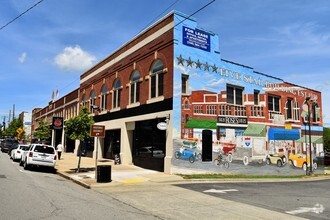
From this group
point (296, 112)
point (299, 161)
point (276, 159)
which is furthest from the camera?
point (296, 112)

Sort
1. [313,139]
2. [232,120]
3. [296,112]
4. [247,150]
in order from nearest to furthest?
1. [232,120]
2. [247,150]
3. [296,112]
4. [313,139]

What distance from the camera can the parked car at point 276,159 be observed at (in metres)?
25.2

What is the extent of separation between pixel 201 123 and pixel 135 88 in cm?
663

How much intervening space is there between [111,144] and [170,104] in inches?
433

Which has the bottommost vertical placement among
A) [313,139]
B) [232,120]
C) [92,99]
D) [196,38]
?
[313,139]

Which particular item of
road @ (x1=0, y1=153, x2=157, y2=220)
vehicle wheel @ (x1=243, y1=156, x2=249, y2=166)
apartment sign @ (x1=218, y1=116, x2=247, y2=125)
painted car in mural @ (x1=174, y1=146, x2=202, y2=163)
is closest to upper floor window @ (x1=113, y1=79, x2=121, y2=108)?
apartment sign @ (x1=218, y1=116, x2=247, y2=125)

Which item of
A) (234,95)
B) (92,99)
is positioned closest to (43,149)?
(92,99)

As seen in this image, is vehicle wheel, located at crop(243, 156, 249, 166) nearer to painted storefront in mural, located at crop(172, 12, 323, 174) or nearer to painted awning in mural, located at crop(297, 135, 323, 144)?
painted storefront in mural, located at crop(172, 12, 323, 174)

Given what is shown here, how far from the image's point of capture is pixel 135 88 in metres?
24.8

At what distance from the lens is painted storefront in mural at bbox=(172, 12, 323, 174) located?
2011 centimetres

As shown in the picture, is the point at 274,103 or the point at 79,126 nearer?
the point at 79,126

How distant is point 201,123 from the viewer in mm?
20688

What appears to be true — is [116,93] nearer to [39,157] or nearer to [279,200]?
[39,157]

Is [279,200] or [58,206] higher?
[58,206]
